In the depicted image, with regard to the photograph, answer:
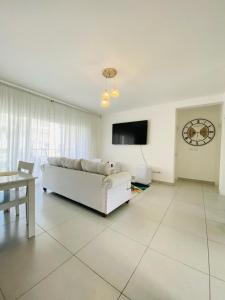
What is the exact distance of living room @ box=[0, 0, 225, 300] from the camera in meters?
1.18

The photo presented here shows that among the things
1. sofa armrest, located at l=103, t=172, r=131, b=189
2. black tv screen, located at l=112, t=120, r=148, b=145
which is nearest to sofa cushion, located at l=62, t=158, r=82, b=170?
sofa armrest, located at l=103, t=172, r=131, b=189

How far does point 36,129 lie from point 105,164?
252 centimetres

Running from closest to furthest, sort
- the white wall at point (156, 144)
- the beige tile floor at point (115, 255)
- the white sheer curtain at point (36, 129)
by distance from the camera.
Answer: the beige tile floor at point (115, 255) → the white sheer curtain at point (36, 129) → the white wall at point (156, 144)

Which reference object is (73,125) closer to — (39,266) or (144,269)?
(39,266)

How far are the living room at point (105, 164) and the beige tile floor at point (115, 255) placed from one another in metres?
0.01

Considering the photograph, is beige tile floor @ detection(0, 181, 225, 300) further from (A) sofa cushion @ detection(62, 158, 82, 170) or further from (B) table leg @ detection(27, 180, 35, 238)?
(A) sofa cushion @ detection(62, 158, 82, 170)

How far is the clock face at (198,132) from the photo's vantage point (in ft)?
13.7

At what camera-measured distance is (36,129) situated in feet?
11.7

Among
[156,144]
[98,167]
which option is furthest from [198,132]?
[98,167]

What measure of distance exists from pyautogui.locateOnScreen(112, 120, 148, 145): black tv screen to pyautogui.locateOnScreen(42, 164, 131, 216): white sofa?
2.29 metres

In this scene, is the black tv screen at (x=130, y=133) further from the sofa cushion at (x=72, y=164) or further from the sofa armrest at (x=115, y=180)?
the sofa cushion at (x=72, y=164)

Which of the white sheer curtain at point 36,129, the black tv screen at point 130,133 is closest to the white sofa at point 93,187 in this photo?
the white sheer curtain at point 36,129

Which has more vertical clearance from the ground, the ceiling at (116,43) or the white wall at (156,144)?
the ceiling at (116,43)

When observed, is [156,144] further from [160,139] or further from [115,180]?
[115,180]
